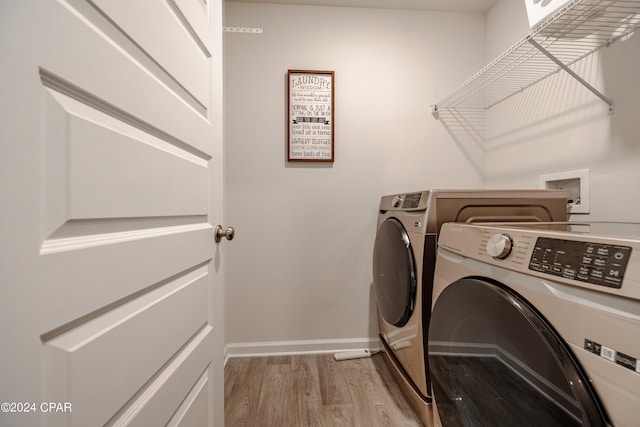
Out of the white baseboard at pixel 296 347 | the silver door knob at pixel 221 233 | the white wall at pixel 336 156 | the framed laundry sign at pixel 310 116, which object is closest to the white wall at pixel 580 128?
the white wall at pixel 336 156

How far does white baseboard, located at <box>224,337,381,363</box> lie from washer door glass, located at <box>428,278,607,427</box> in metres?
0.97

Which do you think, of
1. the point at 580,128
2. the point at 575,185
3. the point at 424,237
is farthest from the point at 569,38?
the point at 424,237

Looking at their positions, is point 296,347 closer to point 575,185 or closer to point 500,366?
point 500,366

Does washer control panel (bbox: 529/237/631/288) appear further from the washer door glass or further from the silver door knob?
the silver door knob

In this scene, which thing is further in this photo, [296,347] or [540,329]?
[296,347]

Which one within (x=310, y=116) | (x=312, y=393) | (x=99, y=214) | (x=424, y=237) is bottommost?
(x=312, y=393)

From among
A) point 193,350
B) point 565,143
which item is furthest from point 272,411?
point 565,143

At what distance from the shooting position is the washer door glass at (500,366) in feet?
1.57

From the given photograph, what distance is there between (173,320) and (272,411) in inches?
37.0

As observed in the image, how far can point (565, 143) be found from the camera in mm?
1287

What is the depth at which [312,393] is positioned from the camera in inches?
54.1

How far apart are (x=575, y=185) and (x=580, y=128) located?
0.87 ft

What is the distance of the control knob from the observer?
24.8 inches

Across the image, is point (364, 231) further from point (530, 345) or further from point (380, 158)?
point (530, 345)
